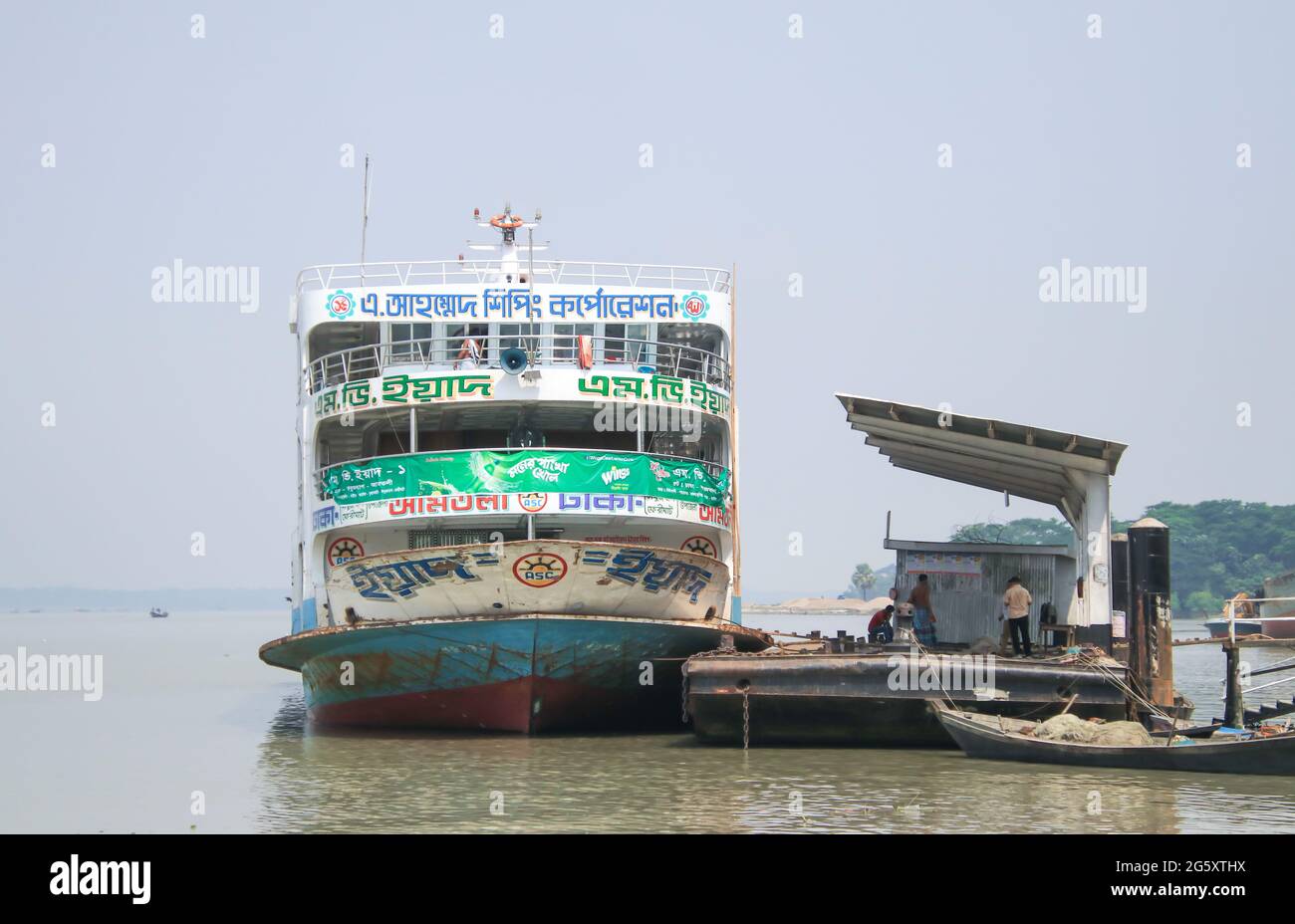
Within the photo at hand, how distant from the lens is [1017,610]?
70.2 feet

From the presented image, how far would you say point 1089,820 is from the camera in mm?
14367

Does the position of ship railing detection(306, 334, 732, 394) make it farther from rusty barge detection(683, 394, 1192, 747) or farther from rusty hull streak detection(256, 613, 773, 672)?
rusty hull streak detection(256, 613, 773, 672)

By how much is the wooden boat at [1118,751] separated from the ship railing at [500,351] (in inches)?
269

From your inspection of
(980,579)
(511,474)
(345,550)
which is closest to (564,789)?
(511,474)

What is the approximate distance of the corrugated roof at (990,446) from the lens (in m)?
21.8

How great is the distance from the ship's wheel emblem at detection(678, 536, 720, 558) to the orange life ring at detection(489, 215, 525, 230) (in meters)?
6.72

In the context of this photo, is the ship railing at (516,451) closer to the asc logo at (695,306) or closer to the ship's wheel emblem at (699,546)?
the ship's wheel emblem at (699,546)

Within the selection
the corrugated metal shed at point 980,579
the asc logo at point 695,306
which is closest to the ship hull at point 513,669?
the corrugated metal shed at point 980,579

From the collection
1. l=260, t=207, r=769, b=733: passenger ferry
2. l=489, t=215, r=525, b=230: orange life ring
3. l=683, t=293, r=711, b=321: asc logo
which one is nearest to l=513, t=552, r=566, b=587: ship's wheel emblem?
l=260, t=207, r=769, b=733: passenger ferry

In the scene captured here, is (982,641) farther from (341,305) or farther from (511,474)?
(341,305)

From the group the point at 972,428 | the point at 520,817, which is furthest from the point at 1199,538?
the point at 520,817

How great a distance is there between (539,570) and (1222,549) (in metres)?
129

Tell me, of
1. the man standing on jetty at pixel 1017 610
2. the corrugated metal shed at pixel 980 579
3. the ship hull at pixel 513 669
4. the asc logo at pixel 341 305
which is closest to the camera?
the ship hull at pixel 513 669
